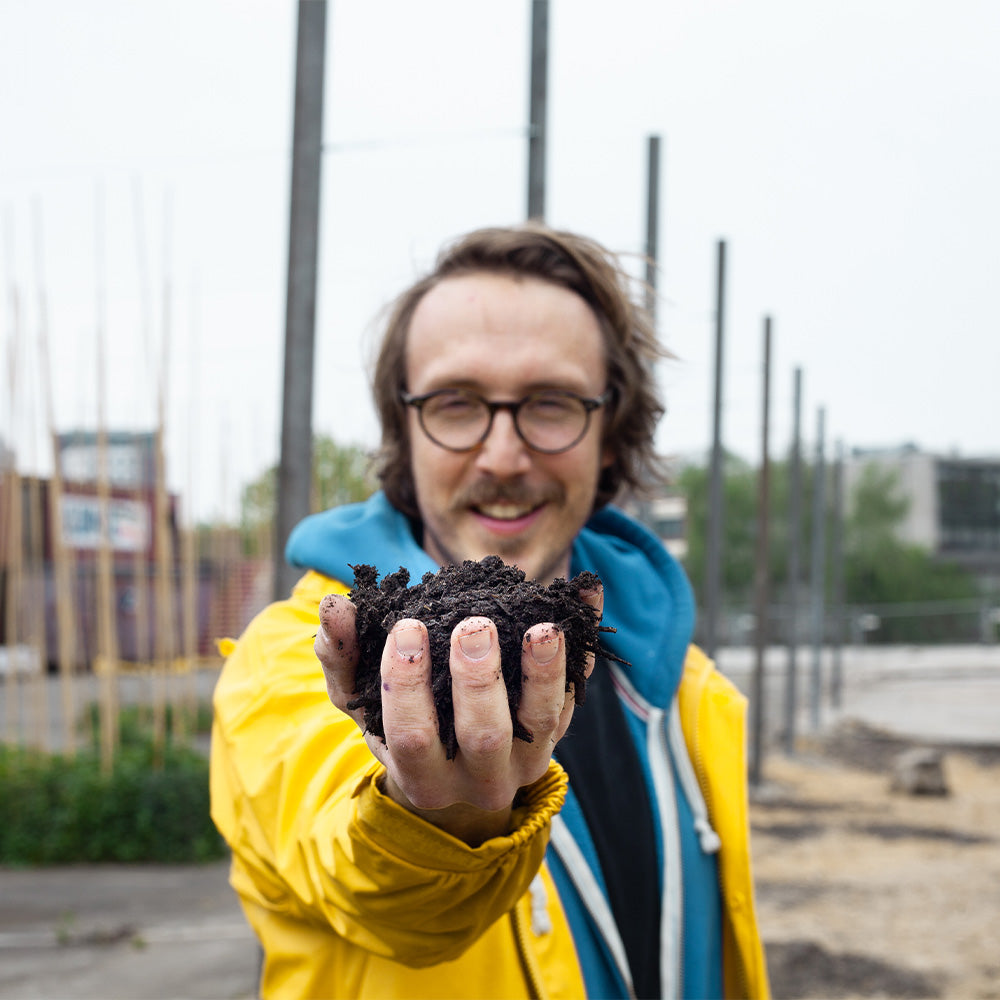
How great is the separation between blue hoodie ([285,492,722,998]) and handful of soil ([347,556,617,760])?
511mm

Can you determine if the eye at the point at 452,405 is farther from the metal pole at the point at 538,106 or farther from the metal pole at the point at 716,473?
the metal pole at the point at 716,473

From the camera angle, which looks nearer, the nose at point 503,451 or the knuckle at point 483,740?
the knuckle at point 483,740

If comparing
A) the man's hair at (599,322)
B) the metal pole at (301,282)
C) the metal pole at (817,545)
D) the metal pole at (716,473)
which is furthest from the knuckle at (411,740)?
the metal pole at (817,545)

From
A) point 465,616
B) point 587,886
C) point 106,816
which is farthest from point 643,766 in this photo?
point 106,816

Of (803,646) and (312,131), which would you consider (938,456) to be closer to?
(803,646)

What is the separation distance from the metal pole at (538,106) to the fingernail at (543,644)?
3.54 metres

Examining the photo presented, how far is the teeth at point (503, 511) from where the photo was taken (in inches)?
66.2

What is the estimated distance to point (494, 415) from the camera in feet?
5.56

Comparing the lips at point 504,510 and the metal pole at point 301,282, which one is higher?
the metal pole at point 301,282

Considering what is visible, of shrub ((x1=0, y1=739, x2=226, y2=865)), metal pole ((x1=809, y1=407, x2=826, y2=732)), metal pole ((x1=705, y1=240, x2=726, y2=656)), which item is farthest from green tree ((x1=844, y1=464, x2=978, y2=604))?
shrub ((x1=0, y1=739, x2=226, y2=865))

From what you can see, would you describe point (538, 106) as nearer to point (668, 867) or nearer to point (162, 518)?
point (668, 867)

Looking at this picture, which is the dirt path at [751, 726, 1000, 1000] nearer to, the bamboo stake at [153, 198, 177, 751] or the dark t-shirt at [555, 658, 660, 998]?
the dark t-shirt at [555, 658, 660, 998]

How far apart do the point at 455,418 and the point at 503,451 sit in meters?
0.13

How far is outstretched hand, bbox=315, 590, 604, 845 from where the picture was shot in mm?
873
